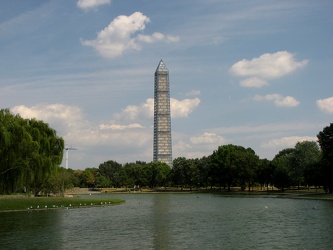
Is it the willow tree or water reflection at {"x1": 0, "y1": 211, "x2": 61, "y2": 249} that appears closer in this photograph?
water reflection at {"x1": 0, "y1": 211, "x2": 61, "y2": 249}

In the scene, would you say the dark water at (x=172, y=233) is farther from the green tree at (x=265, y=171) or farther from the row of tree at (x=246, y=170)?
the green tree at (x=265, y=171)

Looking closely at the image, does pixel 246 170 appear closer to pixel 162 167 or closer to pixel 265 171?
pixel 265 171

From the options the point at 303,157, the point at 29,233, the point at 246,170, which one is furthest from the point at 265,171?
the point at 29,233

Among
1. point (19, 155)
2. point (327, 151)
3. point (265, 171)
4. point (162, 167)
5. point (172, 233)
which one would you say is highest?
point (162, 167)

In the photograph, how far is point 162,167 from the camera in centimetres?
18200

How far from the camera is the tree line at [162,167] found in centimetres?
5119

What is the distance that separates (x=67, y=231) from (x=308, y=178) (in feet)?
229

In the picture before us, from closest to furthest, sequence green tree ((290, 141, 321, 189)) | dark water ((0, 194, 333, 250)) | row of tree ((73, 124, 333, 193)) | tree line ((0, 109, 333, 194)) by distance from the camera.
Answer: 1. dark water ((0, 194, 333, 250))
2. tree line ((0, 109, 333, 194))
3. row of tree ((73, 124, 333, 193))
4. green tree ((290, 141, 321, 189))

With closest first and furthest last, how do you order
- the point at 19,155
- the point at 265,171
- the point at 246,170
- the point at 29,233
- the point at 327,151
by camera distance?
the point at 29,233, the point at 19,155, the point at 327,151, the point at 265,171, the point at 246,170

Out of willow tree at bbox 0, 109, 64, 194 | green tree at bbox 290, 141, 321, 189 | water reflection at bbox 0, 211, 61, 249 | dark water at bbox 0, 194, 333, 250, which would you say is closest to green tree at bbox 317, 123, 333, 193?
green tree at bbox 290, 141, 321, 189

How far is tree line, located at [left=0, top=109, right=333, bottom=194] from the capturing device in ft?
168

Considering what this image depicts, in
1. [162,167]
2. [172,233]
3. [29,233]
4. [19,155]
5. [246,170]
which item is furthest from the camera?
[162,167]

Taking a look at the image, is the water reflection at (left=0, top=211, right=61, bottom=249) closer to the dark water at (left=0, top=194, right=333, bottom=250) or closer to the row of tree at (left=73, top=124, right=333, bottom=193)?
the dark water at (left=0, top=194, right=333, bottom=250)

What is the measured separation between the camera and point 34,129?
55.7m
